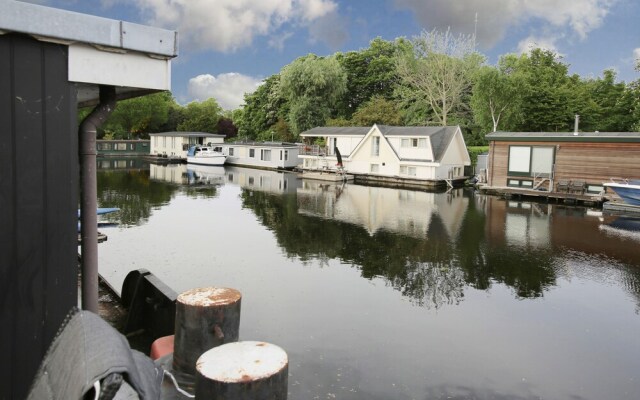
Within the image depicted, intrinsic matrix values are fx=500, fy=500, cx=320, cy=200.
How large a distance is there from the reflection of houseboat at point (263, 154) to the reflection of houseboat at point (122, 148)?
2345cm

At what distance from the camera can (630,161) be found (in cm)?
2978

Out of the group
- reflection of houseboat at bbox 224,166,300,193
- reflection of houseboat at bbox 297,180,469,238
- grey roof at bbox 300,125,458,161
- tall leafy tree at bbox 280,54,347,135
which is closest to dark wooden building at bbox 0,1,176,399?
reflection of houseboat at bbox 297,180,469,238

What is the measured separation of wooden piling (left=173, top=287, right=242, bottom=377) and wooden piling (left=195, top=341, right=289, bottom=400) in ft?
3.51

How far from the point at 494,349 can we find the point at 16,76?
9.21 m

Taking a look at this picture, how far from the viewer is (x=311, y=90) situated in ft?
197

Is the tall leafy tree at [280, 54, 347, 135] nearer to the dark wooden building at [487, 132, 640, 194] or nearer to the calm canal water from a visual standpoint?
the dark wooden building at [487, 132, 640, 194]

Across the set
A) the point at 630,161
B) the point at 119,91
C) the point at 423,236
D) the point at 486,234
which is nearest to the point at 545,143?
the point at 630,161

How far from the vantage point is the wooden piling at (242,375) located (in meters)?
3.16

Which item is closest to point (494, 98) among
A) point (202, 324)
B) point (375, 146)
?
point (375, 146)

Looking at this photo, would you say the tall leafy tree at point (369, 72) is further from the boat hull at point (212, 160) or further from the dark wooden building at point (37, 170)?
the dark wooden building at point (37, 170)

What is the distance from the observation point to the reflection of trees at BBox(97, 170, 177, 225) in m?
25.2

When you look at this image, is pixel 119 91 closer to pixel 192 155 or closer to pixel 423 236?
pixel 423 236

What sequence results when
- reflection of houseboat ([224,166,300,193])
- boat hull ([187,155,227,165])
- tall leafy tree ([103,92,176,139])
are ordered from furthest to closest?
tall leafy tree ([103,92,176,139]), boat hull ([187,155,227,165]), reflection of houseboat ([224,166,300,193])

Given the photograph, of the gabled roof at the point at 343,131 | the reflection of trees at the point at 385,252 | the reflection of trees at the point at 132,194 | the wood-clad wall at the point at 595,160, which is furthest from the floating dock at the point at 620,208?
the reflection of trees at the point at 132,194
